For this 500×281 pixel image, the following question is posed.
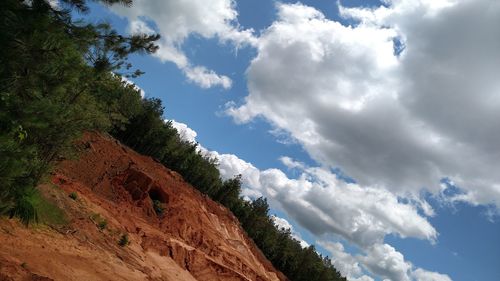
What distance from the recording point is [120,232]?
2412 centimetres

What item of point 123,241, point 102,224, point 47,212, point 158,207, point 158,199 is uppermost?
point 158,199

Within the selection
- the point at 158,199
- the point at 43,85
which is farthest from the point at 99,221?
the point at 158,199

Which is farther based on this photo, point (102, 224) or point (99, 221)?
point (99, 221)

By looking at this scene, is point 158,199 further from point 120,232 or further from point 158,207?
point 120,232

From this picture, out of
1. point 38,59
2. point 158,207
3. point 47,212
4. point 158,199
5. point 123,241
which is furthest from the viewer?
point 158,199

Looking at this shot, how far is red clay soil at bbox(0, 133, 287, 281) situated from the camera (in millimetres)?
14398

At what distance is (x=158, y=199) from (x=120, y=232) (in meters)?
14.8

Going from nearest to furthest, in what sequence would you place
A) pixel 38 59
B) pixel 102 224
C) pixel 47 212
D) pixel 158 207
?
pixel 38 59
pixel 47 212
pixel 102 224
pixel 158 207

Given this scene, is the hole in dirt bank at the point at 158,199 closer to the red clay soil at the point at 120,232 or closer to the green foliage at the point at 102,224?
the red clay soil at the point at 120,232

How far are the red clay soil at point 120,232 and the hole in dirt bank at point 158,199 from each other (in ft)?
0.30

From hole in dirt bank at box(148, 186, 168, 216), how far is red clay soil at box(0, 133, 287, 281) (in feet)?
0.30

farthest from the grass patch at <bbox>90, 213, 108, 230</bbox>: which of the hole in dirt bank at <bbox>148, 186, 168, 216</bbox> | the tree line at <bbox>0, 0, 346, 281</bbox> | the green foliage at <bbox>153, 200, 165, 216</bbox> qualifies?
the hole in dirt bank at <bbox>148, 186, 168, 216</bbox>

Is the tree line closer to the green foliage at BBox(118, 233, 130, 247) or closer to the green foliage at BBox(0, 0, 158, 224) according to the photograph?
the green foliage at BBox(0, 0, 158, 224)

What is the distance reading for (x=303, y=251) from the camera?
276ft
